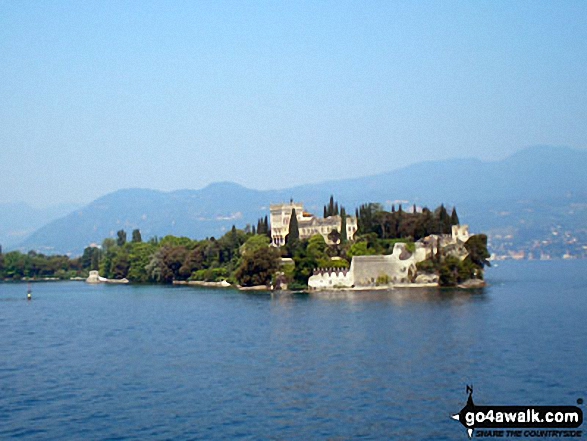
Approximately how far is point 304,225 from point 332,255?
10579 mm

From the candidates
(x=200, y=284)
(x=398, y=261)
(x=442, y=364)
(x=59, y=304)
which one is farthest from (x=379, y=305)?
(x=200, y=284)

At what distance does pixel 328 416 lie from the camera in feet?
63.6

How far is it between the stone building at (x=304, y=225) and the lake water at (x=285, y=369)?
26897mm

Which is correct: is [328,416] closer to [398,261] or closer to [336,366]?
[336,366]

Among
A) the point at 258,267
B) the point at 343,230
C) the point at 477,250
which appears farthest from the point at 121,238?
the point at 477,250

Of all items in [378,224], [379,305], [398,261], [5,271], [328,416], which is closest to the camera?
[328,416]

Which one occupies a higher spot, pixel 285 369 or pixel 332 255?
pixel 332 255

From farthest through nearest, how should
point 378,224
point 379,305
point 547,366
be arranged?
point 378,224 < point 379,305 < point 547,366

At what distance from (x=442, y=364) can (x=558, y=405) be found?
5.96 meters

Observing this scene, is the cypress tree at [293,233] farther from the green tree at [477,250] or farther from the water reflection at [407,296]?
the green tree at [477,250]

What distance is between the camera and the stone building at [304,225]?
7144cm

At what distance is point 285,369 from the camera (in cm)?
2519

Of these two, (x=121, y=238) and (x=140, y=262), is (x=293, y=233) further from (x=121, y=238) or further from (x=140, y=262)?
(x=121, y=238)

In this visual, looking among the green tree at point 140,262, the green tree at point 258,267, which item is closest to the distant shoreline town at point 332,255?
the green tree at point 258,267
